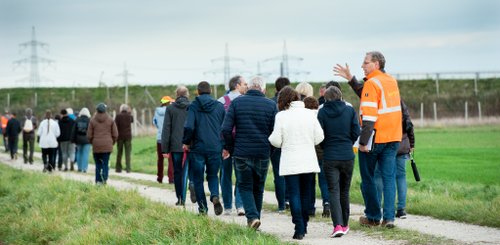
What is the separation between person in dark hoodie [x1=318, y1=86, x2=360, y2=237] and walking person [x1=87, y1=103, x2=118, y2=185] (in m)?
9.64

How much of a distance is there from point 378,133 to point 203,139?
3151mm

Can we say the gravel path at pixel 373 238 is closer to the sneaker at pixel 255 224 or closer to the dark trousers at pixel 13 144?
the sneaker at pixel 255 224

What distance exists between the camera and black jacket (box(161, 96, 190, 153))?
1574cm

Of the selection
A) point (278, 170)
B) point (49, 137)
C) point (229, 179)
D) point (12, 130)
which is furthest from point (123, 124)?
point (278, 170)

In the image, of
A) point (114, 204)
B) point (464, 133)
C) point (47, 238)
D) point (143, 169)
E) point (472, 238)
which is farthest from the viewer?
point (464, 133)

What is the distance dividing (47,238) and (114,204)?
70.1 inches

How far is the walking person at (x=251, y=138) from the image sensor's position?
1188 centimetres

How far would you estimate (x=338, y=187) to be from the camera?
1135cm

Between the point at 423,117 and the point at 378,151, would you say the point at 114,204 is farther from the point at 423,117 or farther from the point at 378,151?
the point at 423,117

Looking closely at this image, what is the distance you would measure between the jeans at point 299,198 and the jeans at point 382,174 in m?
0.95

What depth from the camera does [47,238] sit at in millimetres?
13633

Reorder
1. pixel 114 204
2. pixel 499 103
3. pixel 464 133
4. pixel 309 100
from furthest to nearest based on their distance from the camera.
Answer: pixel 499 103 → pixel 464 133 → pixel 114 204 → pixel 309 100

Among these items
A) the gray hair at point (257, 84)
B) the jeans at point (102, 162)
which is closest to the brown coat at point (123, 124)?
the jeans at point (102, 162)

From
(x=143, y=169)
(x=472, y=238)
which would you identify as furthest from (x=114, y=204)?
(x=143, y=169)
